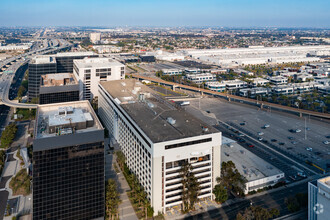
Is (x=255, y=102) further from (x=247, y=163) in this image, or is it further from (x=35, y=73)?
(x=35, y=73)

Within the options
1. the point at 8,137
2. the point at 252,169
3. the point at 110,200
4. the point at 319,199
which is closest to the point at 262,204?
the point at 252,169

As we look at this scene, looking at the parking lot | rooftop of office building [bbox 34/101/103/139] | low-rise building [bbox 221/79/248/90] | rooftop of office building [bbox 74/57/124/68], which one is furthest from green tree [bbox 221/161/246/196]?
low-rise building [bbox 221/79/248/90]

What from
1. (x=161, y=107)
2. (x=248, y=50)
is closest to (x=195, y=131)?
(x=161, y=107)

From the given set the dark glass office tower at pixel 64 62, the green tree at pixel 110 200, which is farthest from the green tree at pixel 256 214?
the dark glass office tower at pixel 64 62

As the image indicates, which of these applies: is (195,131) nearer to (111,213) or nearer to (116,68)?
(111,213)

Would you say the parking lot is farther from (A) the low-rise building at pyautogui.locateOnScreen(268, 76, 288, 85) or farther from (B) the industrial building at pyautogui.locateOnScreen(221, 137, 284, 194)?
(A) the low-rise building at pyautogui.locateOnScreen(268, 76, 288, 85)

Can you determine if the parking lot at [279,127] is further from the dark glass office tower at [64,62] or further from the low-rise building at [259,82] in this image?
the dark glass office tower at [64,62]

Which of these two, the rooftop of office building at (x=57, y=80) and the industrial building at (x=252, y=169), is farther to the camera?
the rooftop of office building at (x=57, y=80)
